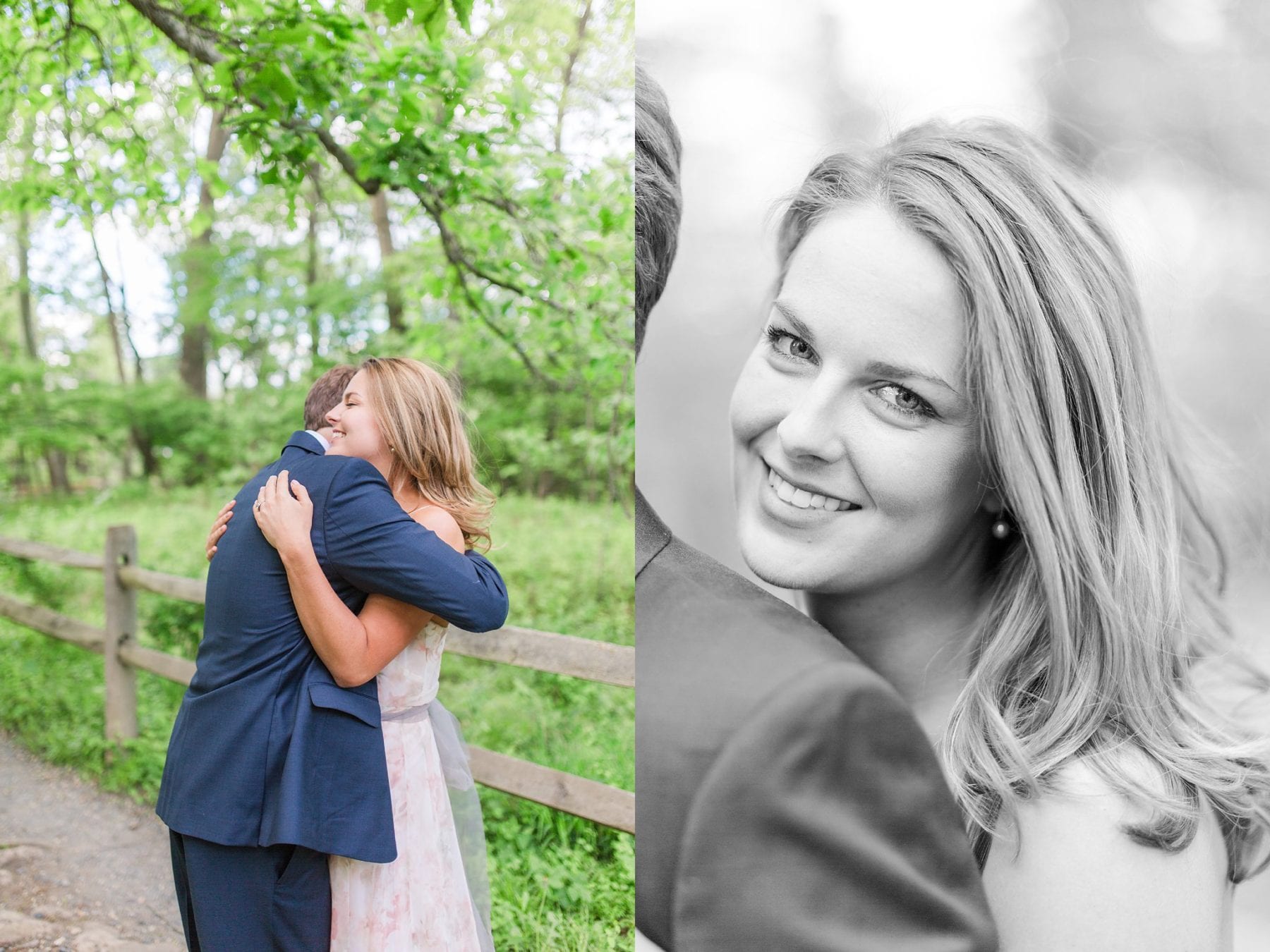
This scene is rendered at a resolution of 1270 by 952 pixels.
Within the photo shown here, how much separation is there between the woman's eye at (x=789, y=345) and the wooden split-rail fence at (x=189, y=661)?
1.27 m

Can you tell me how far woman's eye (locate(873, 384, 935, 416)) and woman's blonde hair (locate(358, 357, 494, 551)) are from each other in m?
0.91

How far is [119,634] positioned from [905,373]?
14.4ft

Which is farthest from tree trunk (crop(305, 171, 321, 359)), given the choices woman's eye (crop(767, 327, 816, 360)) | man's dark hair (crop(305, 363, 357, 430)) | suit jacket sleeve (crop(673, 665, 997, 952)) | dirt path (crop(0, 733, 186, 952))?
suit jacket sleeve (crop(673, 665, 997, 952))

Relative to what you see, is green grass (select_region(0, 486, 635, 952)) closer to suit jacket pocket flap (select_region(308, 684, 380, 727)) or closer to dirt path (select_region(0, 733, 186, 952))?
dirt path (select_region(0, 733, 186, 952))

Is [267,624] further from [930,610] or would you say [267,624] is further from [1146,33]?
[1146,33]

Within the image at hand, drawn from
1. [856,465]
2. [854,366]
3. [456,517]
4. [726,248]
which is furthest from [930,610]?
[456,517]

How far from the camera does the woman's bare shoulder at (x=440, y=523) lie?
204 cm

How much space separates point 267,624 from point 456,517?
0.44 m

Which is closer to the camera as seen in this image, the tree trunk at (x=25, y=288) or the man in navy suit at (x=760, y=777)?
the man in navy suit at (x=760, y=777)

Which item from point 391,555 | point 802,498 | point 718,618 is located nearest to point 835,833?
point 718,618

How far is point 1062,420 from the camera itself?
5.33 feet

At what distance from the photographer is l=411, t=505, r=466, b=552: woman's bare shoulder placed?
80.2 inches

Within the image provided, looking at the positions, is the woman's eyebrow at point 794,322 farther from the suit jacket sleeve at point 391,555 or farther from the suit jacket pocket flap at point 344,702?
the suit jacket pocket flap at point 344,702

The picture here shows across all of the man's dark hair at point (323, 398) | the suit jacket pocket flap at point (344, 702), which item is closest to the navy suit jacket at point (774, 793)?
the suit jacket pocket flap at point (344, 702)
